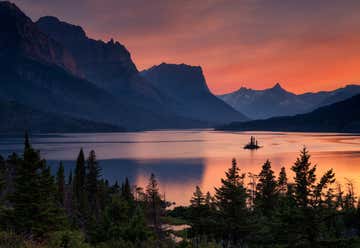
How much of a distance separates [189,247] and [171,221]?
176ft

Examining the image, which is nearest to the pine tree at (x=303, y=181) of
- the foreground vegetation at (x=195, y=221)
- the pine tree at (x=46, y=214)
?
the foreground vegetation at (x=195, y=221)

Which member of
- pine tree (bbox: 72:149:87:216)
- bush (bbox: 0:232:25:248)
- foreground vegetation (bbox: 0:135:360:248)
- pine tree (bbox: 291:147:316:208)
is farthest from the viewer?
pine tree (bbox: 72:149:87:216)

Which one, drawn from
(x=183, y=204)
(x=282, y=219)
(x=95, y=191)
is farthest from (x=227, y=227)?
(x=183, y=204)

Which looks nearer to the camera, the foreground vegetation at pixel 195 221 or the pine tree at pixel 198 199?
the foreground vegetation at pixel 195 221

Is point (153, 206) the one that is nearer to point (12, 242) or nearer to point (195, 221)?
point (195, 221)

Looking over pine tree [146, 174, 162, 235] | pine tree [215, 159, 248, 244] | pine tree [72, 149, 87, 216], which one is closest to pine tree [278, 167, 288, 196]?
pine tree [146, 174, 162, 235]

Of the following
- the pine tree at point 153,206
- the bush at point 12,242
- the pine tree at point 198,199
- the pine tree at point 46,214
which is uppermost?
→ the bush at point 12,242

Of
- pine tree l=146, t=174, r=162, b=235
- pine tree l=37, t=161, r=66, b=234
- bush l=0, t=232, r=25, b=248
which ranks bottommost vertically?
pine tree l=146, t=174, r=162, b=235

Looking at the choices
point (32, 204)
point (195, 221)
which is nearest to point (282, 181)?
point (195, 221)

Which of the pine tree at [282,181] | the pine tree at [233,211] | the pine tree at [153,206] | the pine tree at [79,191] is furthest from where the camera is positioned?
the pine tree at [153,206]

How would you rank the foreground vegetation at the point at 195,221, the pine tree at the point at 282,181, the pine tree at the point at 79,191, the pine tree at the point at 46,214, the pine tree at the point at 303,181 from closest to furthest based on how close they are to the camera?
1. the foreground vegetation at the point at 195,221
2. the pine tree at the point at 303,181
3. the pine tree at the point at 46,214
4. the pine tree at the point at 79,191
5. the pine tree at the point at 282,181

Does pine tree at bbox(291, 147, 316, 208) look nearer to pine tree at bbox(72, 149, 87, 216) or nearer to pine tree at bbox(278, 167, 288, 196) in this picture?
pine tree at bbox(278, 167, 288, 196)

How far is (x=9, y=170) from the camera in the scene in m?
96.3

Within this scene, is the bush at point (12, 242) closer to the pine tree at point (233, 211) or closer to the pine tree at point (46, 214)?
the pine tree at point (46, 214)
